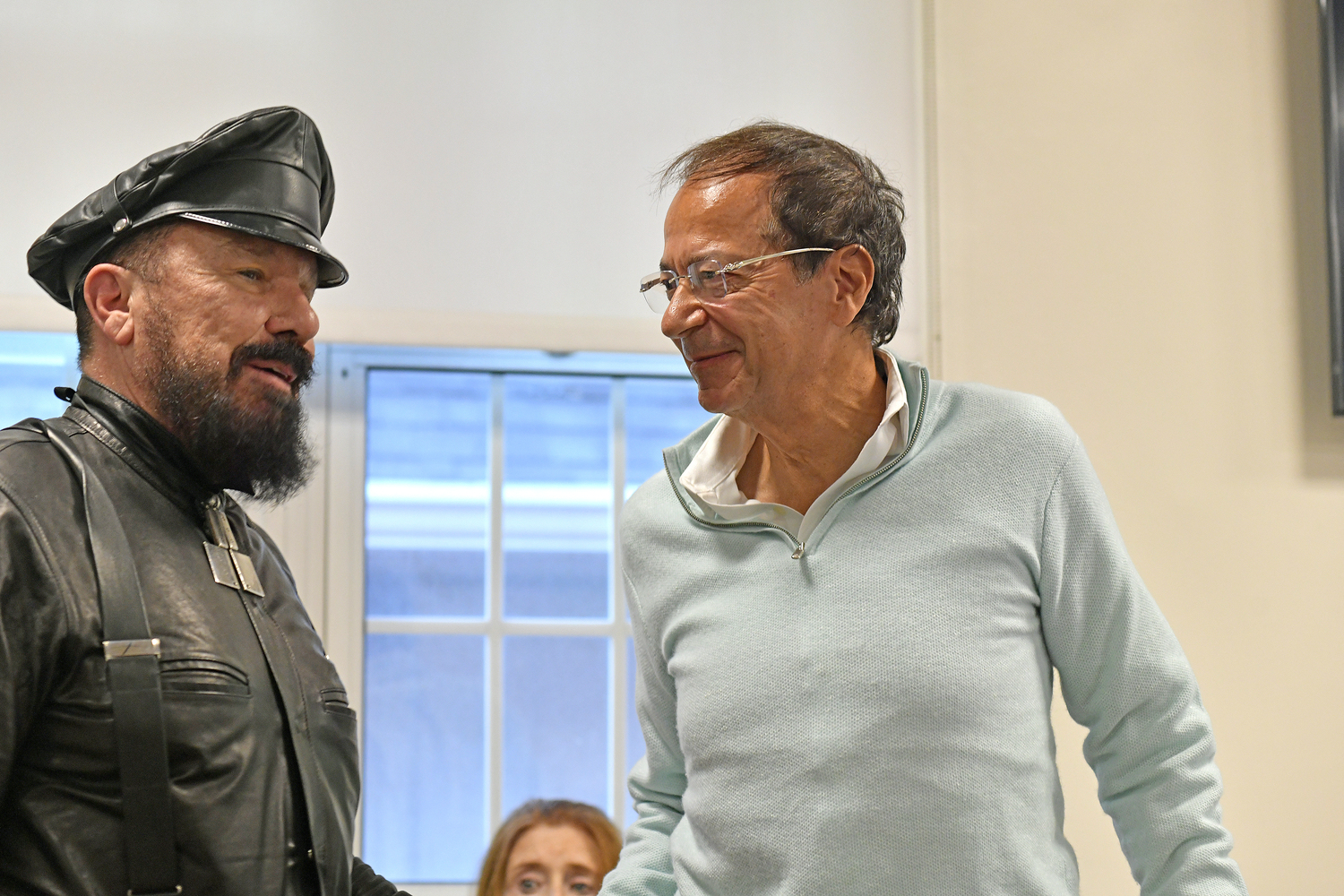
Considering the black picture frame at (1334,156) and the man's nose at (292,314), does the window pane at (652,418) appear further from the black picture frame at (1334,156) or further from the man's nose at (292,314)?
the black picture frame at (1334,156)

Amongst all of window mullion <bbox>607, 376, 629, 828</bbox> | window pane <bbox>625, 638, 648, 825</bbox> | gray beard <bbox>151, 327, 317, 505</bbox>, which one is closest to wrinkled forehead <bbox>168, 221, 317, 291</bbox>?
gray beard <bbox>151, 327, 317, 505</bbox>

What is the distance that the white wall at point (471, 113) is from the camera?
97.9 inches

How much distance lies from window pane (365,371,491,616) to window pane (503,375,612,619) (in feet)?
0.21

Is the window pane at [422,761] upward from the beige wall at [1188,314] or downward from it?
downward

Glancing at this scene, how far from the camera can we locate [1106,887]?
99.8 inches

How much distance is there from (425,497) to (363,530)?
15 cm

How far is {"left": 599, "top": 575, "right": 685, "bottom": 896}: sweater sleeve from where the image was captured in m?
1.58

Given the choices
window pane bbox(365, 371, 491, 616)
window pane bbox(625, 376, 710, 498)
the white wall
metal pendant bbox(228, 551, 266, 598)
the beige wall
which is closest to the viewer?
metal pendant bbox(228, 551, 266, 598)

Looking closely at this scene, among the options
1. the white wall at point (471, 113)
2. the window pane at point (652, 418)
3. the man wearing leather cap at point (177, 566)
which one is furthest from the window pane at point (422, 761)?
the man wearing leather cap at point (177, 566)

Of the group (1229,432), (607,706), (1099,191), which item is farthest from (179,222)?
(1229,432)

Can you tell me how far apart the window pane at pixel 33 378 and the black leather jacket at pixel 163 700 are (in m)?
1.13

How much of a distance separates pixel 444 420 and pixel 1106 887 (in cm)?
165

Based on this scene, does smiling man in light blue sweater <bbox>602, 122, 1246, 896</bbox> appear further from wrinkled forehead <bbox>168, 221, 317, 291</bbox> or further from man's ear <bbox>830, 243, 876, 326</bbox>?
wrinkled forehead <bbox>168, 221, 317, 291</bbox>

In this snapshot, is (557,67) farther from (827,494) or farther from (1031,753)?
(1031,753)
